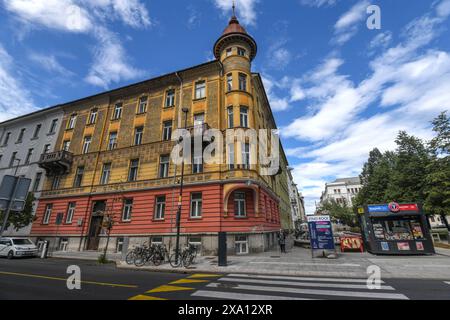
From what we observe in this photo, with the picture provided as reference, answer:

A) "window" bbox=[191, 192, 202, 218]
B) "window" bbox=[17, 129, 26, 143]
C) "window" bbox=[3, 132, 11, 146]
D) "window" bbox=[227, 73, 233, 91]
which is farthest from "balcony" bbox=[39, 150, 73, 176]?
"window" bbox=[227, 73, 233, 91]

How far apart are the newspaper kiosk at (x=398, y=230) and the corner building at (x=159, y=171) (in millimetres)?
8141

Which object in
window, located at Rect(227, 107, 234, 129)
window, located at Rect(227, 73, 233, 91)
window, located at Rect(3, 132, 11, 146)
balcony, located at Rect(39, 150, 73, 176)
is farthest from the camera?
window, located at Rect(3, 132, 11, 146)

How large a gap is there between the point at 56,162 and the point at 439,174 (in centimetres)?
4156

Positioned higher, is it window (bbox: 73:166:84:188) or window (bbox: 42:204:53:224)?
window (bbox: 73:166:84:188)

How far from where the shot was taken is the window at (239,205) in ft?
58.2

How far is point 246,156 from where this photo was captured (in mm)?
18500

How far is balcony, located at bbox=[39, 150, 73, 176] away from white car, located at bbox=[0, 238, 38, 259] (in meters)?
8.22

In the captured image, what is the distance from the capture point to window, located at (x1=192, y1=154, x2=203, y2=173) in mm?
18864

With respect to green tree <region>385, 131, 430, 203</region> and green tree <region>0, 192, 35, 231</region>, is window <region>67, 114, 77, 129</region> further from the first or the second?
green tree <region>385, 131, 430, 203</region>

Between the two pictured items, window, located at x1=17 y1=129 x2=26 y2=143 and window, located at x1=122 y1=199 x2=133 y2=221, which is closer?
window, located at x1=122 y1=199 x2=133 y2=221

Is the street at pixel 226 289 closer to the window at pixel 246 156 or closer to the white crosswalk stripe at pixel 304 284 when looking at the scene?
the white crosswalk stripe at pixel 304 284

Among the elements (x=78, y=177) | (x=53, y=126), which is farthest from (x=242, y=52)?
(x=53, y=126)

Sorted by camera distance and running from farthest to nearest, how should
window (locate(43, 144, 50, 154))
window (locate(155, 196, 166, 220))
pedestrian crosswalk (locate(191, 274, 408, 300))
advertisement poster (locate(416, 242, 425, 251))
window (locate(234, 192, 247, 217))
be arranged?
window (locate(43, 144, 50, 154)) → window (locate(155, 196, 166, 220)) → window (locate(234, 192, 247, 217)) → advertisement poster (locate(416, 242, 425, 251)) → pedestrian crosswalk (locate(191, 274, 408, 300))
